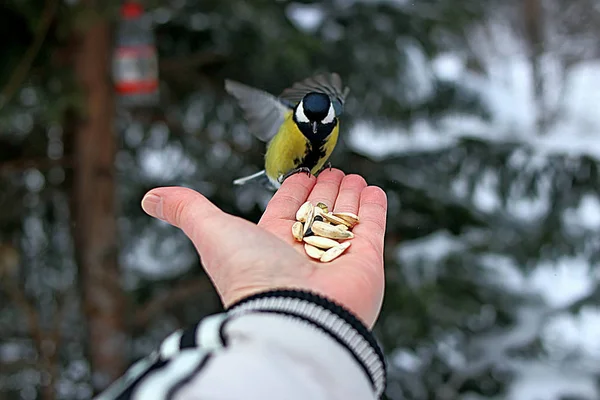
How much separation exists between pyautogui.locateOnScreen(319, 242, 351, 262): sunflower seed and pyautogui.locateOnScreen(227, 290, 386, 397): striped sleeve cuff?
0.93ft

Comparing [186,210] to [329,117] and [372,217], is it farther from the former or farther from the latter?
[329,117]

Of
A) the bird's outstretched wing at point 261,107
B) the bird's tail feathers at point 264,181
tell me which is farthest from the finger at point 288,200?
the bird's outstretched wing at point 261,107

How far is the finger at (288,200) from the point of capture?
1291 millimetres

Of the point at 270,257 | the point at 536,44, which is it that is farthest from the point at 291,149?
the point at 536,44

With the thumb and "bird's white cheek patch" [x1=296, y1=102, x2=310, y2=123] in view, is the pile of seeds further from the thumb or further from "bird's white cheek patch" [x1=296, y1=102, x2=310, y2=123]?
"bird's white cheek patch" [x1=296, y1=102, x2=310, y2=123]

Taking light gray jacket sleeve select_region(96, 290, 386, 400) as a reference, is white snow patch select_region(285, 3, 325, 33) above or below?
below

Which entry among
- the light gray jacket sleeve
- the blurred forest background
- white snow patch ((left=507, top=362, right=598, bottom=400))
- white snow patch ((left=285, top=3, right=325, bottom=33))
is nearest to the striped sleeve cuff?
the light gray jacket sleeve

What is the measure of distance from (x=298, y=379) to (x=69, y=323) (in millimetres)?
2633

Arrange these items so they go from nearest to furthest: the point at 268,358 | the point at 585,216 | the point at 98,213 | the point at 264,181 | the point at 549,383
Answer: the point at 268,358 < the point at 264,181 < the point at 98,213 < the point at 585,216 < the point at 549,383

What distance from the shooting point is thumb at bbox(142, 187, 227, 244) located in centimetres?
104

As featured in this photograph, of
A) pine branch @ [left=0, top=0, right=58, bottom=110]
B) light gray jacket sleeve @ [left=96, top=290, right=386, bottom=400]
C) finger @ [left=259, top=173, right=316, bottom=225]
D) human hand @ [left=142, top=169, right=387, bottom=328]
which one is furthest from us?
pine branch @ [left=0, top=0, right=58, bottom=110]

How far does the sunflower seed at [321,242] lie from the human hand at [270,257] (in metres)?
0.02

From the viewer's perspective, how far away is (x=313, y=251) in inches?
43.0

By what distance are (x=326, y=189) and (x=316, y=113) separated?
0.25 m
